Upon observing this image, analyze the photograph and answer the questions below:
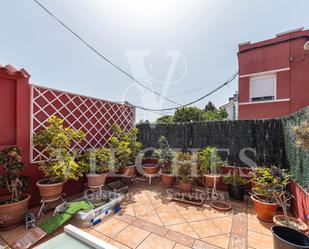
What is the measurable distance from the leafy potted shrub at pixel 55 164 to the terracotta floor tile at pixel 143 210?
136cm

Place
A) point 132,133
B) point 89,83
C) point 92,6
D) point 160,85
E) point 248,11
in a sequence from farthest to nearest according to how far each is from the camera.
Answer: point 160,85 → point 89,83 → point 132,133 → point 248,11 → point 92,6

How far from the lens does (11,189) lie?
2635 mm

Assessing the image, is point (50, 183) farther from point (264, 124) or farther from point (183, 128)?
point (264, 124)

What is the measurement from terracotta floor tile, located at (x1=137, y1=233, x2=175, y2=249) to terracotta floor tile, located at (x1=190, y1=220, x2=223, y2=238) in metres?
0.52

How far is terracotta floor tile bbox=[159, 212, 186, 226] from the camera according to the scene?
271cm

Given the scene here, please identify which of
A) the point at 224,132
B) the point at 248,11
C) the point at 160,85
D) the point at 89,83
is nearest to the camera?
the point at 248,11

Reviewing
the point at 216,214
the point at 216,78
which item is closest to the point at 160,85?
the point at 216,78

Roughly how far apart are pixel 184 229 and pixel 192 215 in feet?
1.63

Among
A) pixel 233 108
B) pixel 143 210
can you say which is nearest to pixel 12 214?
pixel 143 210

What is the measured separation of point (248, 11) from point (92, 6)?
3.91m

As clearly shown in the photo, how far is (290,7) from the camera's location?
3984 millimetres

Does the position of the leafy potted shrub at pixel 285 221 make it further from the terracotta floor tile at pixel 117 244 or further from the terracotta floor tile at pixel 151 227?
the terracotta floor tile at pixel 117 244

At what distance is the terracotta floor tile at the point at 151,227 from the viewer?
2426 mm

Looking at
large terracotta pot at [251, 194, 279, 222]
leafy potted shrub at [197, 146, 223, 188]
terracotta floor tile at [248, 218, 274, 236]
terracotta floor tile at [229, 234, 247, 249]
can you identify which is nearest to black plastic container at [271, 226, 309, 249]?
terracotta floor tile at [229, 234, 247, 249]
